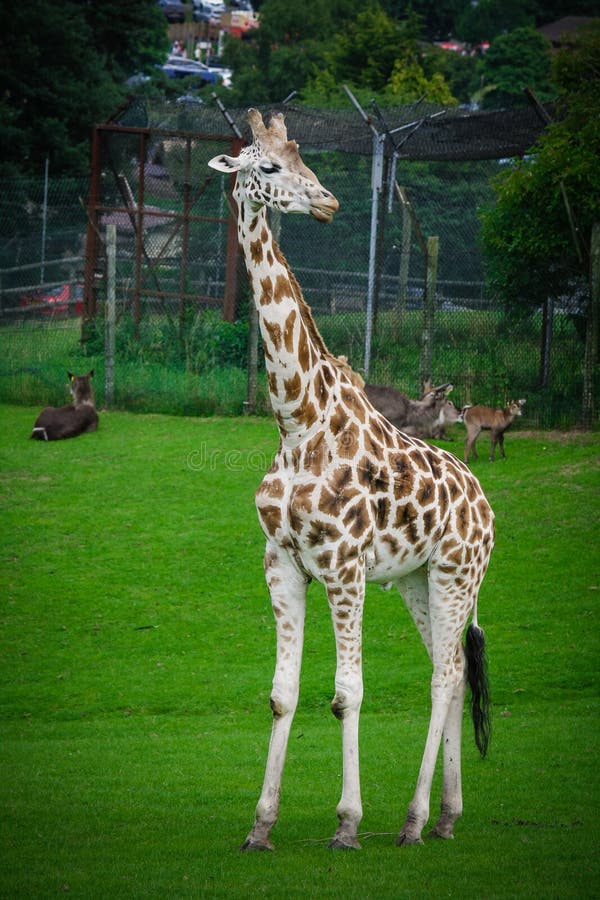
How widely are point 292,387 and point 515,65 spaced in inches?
1977

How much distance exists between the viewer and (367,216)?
985 inches

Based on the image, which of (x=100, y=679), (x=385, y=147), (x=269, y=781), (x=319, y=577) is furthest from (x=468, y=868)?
(x=385, y=147)

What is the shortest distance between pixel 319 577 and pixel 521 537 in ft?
22.4

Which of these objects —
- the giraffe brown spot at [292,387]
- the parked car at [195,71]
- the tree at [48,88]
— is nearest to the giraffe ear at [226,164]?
the giraffe brown spot at [292,387]

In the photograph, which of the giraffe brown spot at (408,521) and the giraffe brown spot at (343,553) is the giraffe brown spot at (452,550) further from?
the giraffe brown spot at (343,553)

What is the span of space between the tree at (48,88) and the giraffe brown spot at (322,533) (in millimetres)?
26049

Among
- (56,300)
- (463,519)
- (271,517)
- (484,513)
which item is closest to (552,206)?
(56,300)

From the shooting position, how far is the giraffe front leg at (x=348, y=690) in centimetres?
644

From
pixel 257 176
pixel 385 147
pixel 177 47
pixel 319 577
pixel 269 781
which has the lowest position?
pixel 269 781

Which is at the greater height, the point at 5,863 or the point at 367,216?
the point at 367,216

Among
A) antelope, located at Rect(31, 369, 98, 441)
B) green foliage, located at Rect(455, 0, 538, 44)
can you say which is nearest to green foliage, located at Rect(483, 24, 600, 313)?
antelope, located at Rect(31, 369, 98, 441)

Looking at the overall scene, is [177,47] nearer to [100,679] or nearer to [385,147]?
[385,147]

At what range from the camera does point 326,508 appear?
645 centimetres

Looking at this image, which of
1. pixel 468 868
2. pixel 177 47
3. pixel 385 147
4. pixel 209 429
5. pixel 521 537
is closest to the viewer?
pixel 468 868
